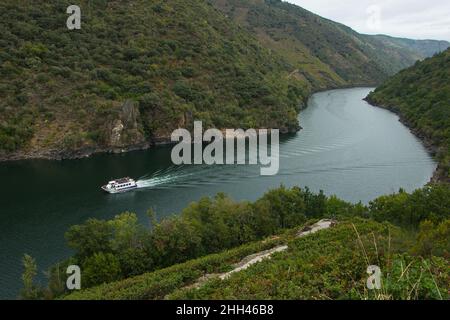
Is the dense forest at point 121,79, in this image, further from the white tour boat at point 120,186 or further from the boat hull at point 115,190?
the white tour boat at point 120,186

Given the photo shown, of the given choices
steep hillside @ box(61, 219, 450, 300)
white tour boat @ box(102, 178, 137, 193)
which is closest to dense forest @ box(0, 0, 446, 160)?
white tour boat @ box(102, 178, 137, 193)

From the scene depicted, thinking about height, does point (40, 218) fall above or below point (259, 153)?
below

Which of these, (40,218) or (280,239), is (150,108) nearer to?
(40,218)

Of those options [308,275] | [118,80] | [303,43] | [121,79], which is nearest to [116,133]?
[118,80]

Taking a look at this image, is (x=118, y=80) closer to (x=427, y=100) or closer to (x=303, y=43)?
(x=427, y=100)
